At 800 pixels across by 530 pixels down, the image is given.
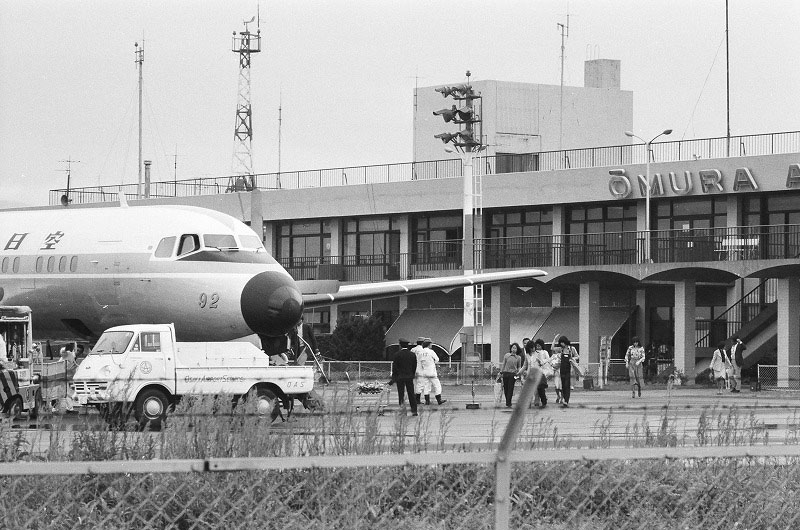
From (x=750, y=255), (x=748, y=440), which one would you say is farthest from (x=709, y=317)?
(x=748, y=440)

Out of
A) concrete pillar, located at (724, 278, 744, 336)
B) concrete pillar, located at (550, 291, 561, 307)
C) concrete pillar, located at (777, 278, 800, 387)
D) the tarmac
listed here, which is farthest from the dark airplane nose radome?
concrete pillar, located at (550, 291, 561, 307)

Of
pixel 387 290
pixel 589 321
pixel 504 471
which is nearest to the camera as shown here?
pixel 504 471

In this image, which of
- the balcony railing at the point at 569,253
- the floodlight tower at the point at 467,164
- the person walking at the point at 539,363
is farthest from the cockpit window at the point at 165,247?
the balcony railing at the point at 569,253

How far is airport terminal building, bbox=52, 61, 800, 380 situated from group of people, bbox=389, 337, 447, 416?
15.6m

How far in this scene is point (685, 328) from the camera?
46688mm

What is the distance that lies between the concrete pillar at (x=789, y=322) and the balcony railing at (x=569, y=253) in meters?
1.68

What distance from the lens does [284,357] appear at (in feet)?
93.0

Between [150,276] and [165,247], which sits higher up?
[165,247]

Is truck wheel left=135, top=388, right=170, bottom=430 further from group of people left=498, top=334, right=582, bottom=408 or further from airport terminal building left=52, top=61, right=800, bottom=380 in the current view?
airport terminal building left=52, top=61, right=800, bottom=380

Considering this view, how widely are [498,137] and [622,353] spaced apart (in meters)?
19.1

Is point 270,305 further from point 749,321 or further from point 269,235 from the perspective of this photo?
point 269,235

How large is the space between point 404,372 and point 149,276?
564cm

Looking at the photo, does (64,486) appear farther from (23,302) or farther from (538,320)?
(538,320)

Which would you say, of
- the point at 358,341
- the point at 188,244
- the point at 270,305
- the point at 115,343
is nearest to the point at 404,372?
the point at 270,305
